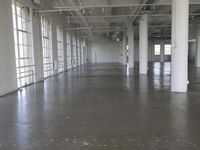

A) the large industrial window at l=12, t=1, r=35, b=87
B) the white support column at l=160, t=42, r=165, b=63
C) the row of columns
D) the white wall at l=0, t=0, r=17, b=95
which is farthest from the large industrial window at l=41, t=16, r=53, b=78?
the white support column at l=160, t=42, r=165, b=63

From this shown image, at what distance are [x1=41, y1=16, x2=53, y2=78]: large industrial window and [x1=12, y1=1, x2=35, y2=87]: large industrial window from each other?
7.87 feet

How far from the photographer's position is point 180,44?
7.50 meters

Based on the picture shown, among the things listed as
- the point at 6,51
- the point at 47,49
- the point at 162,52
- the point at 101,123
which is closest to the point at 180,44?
the point at 101,123

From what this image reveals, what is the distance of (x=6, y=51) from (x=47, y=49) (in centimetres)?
580

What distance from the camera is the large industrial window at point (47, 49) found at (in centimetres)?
1313

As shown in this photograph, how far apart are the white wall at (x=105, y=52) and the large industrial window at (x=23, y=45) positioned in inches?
1001

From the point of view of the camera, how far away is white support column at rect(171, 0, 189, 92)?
7.36m

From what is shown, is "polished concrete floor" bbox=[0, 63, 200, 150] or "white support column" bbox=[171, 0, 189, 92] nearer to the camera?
"polished concrete floor" bbox=[0, 63, 200, 150]

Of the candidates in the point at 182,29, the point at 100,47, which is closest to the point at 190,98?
the point at 182,29

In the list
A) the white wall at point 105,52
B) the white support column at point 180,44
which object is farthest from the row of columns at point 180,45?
the white wall at point 105,52

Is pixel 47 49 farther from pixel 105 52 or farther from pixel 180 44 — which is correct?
pixel 105 52

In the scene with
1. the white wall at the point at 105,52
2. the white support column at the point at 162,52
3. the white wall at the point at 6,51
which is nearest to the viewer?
the white wall at the point at 6,51

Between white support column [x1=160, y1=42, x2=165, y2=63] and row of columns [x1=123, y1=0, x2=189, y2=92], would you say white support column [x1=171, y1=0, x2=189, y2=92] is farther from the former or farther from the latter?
white support column [x1=160, y1=42, x2=165, y2=63]

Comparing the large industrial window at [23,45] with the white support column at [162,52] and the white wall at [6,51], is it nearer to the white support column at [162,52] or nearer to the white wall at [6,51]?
the white wall at [6,51]
